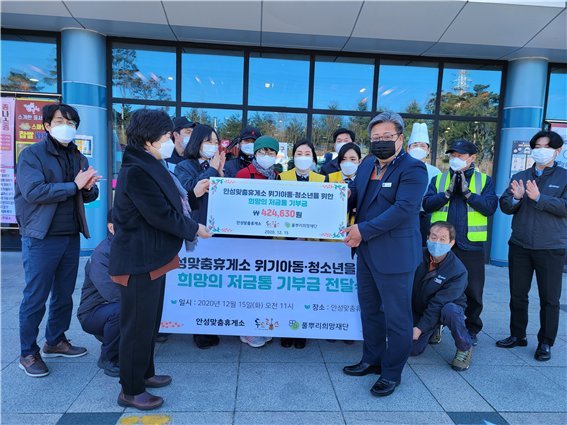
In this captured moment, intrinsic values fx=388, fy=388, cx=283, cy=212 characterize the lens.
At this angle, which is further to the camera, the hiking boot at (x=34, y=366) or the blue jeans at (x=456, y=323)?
the blue jeans at (x=456, y=323)

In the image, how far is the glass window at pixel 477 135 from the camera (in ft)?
23.4

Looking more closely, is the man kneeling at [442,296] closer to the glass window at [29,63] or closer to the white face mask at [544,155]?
the white face mask at [544,155]

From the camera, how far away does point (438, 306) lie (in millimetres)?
3229

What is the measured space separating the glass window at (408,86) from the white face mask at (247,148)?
4025 mm

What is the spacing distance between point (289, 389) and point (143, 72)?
19.5 ft

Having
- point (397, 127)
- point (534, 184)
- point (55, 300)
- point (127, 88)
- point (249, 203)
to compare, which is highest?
point (127, 88)

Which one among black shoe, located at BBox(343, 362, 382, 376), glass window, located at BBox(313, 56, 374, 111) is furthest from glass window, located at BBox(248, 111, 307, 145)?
black shoe, located at BBox(343, 362, 382, 376)

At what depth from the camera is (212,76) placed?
22.6 ft

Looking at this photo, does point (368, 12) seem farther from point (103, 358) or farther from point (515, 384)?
point (103, 358)

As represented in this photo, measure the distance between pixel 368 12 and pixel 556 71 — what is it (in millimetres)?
4046

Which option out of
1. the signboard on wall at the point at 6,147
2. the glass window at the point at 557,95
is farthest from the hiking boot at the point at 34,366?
the glass window at the point at 557,95

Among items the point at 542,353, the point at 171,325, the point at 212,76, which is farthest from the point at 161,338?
the point at 212,76

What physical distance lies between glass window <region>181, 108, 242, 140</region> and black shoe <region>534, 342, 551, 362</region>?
5.37 meters

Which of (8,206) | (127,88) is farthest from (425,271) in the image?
(8,206)
